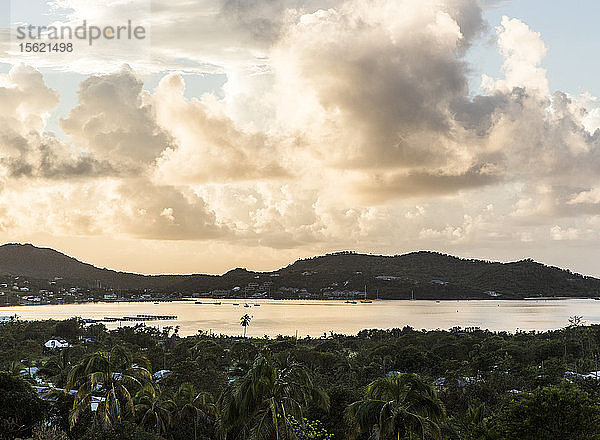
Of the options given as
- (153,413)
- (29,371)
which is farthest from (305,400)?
(29,371)

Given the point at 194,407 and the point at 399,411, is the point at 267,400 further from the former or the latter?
the point at 194,407

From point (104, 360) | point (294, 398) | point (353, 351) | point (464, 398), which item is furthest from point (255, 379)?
point (353, 351)

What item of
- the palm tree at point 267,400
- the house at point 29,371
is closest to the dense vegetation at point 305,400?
the palm tree at point 267,400

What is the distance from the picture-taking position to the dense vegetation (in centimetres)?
1569

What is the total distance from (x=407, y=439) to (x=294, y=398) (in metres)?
3.44

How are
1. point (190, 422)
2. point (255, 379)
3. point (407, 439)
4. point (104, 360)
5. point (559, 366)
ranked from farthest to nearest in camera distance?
point (559, 366)
point (190, 422)
point (104, 360)
point (407, 439)
point (255, 379)

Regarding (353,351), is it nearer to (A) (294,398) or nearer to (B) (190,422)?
(B) (190,422)

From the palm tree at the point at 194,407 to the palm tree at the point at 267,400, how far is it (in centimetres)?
1597

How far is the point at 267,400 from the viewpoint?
600 inches

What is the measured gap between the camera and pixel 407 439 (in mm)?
16344

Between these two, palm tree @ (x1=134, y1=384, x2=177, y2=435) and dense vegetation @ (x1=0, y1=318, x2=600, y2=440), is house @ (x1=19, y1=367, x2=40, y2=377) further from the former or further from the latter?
palm tree @ (x1=134, y1=384, x2=177, y2=435)

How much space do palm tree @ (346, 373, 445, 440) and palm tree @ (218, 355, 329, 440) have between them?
1.61 meters

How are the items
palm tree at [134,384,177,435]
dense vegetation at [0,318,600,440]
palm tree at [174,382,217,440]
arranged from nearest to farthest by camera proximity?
dense vegetation at [0,318,600,440], palm tree at [134,384,177,435], palm tree at [174,382,217,440]

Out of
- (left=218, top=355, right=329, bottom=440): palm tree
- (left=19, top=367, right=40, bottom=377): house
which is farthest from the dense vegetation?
(left=19, top=367, right=40, bottom=377): house
